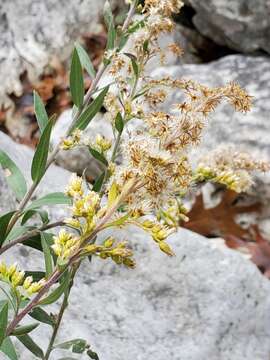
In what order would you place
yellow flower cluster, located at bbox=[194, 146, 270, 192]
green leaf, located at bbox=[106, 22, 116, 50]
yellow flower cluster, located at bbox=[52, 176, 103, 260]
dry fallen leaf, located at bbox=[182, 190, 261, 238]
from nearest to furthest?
yellow flower cluster, located at bbox=[52, 176, 103, 260] → yellow flower cluster, located at bbox=[194, 146, 270, 192] → green leaf, located at bbox=[106, 22, 116, 50] → dry fallen leaf, located at bbox=[182, 190, 261, 238]

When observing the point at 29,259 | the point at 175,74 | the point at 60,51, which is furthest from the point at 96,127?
the point at 29,259

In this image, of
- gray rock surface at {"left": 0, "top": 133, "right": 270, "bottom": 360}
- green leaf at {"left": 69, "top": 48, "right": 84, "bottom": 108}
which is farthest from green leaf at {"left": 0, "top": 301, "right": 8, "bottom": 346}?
gray rock surface at {"left": 0, "top": 133, "right": 270, "bottom": 360}

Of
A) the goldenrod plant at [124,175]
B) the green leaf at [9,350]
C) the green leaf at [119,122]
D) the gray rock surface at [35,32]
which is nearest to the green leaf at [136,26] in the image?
→ the goldenrod plant at [124,175]

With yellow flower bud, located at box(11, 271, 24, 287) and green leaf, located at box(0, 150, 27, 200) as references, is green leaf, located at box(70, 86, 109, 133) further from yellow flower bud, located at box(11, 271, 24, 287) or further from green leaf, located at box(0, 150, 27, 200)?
yellow flower bud, located at box(11, 271, 24, 287)

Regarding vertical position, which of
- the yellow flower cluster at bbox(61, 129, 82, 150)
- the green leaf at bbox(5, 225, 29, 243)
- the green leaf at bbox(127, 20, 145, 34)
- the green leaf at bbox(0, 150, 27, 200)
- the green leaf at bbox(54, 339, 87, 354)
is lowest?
the green leaf at bbox(54, 339, 87, 354)

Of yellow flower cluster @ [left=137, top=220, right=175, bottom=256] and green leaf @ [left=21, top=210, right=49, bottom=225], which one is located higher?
yellow flower cluster @ [left=137, top=220, right=175, bottom=256]

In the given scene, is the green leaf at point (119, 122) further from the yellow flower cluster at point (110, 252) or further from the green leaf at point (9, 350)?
the green leaf at point (9, 350)

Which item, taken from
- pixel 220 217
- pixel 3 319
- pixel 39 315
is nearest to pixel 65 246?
pixel 3 319

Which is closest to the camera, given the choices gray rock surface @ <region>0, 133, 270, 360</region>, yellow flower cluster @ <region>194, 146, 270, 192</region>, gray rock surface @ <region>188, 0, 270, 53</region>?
yellow flower cluster @ <region>194, 146, 270, 192</region>
